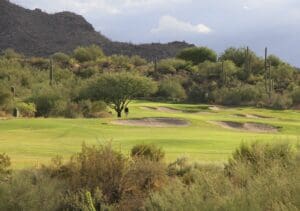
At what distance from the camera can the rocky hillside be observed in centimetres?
13412

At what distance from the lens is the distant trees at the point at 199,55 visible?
115562 mm

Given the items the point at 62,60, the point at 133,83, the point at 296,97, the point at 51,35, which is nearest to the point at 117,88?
the point at 133,83

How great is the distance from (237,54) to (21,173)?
96.5 meters

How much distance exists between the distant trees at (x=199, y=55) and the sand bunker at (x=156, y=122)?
72850mm

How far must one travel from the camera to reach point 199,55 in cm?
11731

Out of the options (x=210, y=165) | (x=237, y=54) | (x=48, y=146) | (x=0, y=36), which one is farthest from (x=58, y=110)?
(x=0, y=36)

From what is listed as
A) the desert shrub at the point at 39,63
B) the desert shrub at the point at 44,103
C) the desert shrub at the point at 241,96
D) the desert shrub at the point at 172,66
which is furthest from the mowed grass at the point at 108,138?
the desert shrub at the point at 39,63

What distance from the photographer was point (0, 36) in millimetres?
133125

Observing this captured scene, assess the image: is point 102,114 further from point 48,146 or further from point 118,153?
point 118,153

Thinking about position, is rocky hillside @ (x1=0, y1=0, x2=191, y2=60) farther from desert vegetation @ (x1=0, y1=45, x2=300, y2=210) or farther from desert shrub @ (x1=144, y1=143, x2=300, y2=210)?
desert shrub @ (x1=144, y1=143, x2=300, y2=210)

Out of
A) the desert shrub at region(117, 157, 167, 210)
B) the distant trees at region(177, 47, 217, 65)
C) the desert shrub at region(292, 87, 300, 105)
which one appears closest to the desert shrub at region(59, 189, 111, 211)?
the desert shrub at region(117, 157, 167, 210)

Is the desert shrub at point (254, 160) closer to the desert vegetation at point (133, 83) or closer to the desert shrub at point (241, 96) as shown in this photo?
the desert vegetation at point (133, 83)

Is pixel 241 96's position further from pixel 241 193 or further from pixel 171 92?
pixel 241 193

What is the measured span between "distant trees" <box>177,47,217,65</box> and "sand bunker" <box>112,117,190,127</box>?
72.9m
